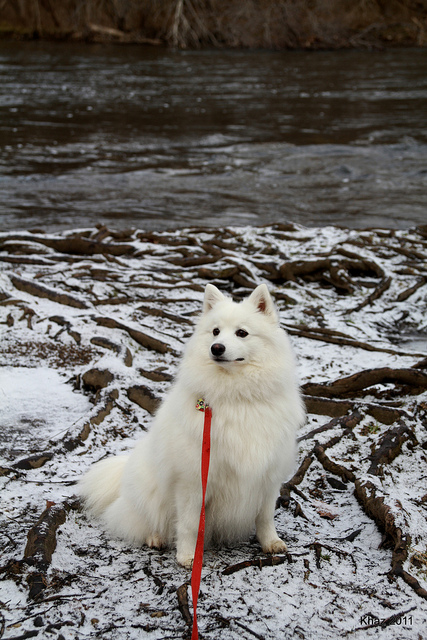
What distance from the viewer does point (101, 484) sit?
4.07 m

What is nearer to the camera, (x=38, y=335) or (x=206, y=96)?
(x=38, y=335)

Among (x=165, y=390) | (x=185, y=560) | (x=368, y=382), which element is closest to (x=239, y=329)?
(x=185, y=560)

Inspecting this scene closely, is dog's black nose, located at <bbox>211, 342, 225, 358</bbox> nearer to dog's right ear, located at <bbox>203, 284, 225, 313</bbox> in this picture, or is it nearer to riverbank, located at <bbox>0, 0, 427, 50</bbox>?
dog's right ear, located at <bbox>203, 284, 225, 313</bbox>

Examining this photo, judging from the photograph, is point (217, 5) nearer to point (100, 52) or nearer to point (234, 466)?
point (100, 52)

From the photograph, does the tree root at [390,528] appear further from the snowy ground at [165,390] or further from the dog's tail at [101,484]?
the dog's tail at [101,484]

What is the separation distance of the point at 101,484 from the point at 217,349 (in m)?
1.40

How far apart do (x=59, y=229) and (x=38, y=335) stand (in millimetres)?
4809

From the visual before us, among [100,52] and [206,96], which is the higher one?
[100,52]

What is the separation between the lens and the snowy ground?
3172 millimetres

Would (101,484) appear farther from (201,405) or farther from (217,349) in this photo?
(217,349)

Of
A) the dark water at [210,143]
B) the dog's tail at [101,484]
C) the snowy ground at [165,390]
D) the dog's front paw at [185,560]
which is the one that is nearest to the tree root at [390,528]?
the snowy ground at [165,390]

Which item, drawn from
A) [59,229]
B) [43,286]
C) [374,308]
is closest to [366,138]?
[59,229]

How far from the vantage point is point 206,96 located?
906 inches

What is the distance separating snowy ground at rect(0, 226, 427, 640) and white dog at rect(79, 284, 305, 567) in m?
0.23
